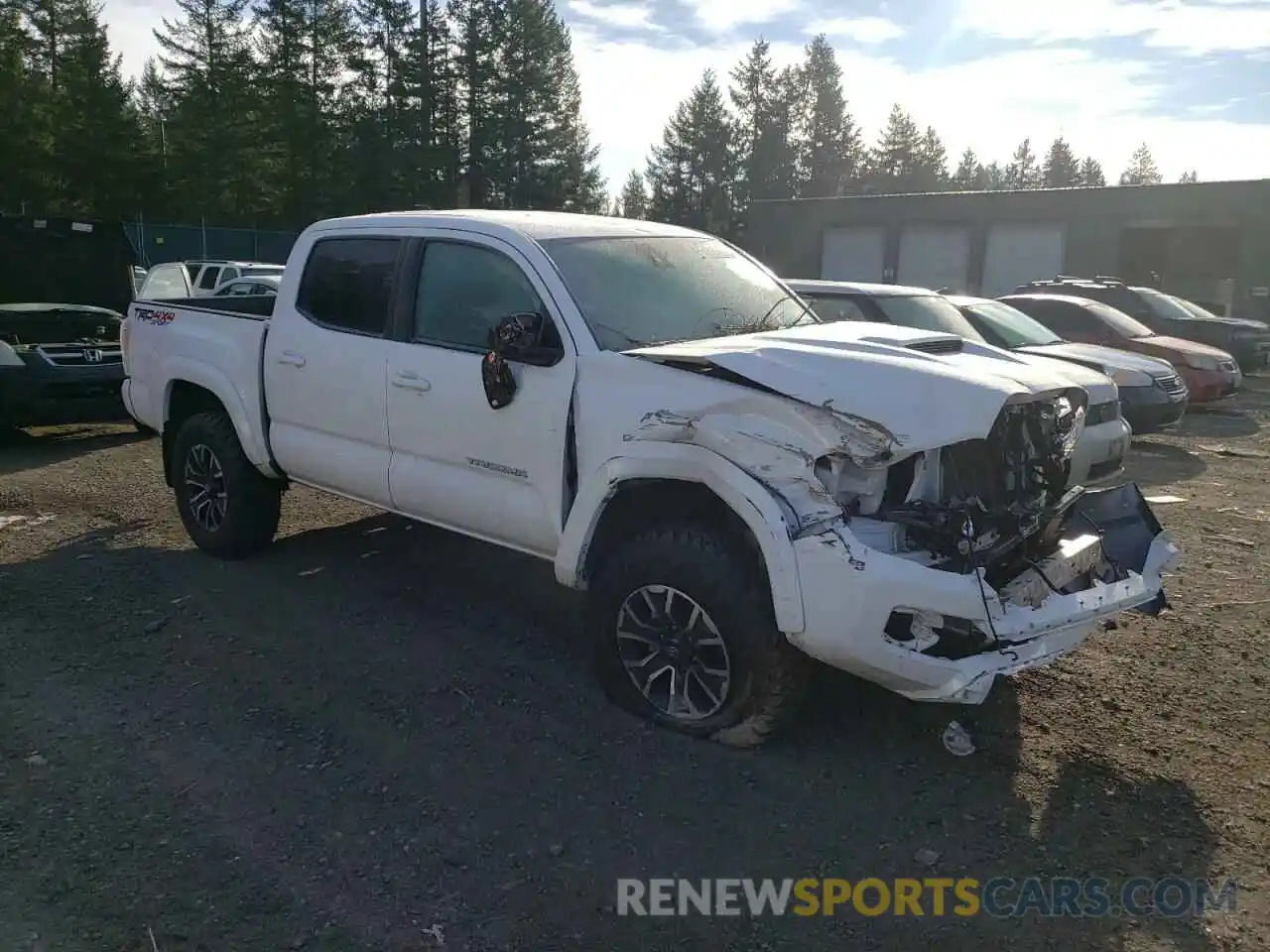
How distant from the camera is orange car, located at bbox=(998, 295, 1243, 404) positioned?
1309cm

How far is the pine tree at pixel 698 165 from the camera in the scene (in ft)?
204

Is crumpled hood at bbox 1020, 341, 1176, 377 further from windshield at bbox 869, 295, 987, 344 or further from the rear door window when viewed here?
the rear door window

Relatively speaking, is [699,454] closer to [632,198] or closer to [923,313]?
[923,313]

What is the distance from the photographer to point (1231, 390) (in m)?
13.7

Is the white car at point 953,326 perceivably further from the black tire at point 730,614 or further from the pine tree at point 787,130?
the pine tree at point 787,130

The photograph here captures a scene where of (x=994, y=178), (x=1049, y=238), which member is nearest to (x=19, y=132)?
(x=1049, y=238)

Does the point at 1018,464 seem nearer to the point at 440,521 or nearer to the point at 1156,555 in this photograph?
the point at 1156,555

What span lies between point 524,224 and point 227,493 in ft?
8.56

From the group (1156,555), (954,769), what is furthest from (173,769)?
(1156,555)

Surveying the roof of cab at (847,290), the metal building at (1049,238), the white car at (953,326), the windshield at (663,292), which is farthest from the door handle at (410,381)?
the metal building at (1049,238)

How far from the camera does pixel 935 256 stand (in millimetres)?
36531

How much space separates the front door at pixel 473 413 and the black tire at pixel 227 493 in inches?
55.9

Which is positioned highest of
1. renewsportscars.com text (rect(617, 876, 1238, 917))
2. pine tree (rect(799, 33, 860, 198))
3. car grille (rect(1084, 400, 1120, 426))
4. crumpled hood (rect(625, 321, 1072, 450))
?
pine tree (rect(799, 33, 860, 198))

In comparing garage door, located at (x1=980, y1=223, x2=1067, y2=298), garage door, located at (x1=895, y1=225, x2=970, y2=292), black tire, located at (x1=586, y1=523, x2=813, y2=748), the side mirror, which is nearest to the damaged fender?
black tire, located at (x1=586, y1=523, x2=813, y2=748)
